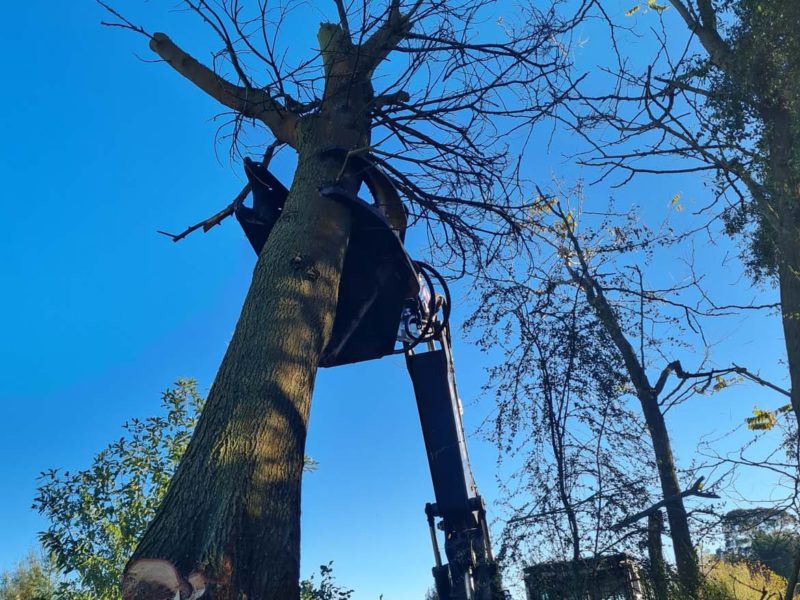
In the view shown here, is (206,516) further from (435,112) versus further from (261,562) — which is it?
(435,112)

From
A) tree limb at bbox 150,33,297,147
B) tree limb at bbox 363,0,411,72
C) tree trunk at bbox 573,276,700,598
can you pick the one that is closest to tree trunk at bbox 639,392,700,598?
tree trunk at bbox 573,276,700,598

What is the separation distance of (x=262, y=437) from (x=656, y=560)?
3476 millimetres

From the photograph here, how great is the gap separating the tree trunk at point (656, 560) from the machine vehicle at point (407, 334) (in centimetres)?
108

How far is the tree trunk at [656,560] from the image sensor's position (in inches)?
177

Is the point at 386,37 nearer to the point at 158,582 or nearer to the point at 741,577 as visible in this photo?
the point at 158,582

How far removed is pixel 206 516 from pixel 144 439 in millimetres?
6511

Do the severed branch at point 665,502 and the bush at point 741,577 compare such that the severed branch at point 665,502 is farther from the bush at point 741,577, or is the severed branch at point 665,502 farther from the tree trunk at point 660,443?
the bush at point 741,577

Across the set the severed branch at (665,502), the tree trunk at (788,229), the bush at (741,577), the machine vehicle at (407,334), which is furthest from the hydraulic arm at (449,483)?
the tree trunk at (788,229)

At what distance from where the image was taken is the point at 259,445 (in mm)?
2355

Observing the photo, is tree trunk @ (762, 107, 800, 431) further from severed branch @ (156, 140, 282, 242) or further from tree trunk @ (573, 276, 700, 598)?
severed branch @ (156, 140, 282, 242)

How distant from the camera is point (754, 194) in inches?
307

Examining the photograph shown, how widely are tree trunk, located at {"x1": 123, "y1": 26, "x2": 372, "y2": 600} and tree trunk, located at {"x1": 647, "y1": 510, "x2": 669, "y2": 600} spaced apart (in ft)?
9.93

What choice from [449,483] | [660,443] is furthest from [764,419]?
[449,483]

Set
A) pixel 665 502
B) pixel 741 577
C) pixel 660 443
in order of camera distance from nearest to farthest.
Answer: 1. pixel 665 502
2. pixel 741 577
3. pixel 660 443
